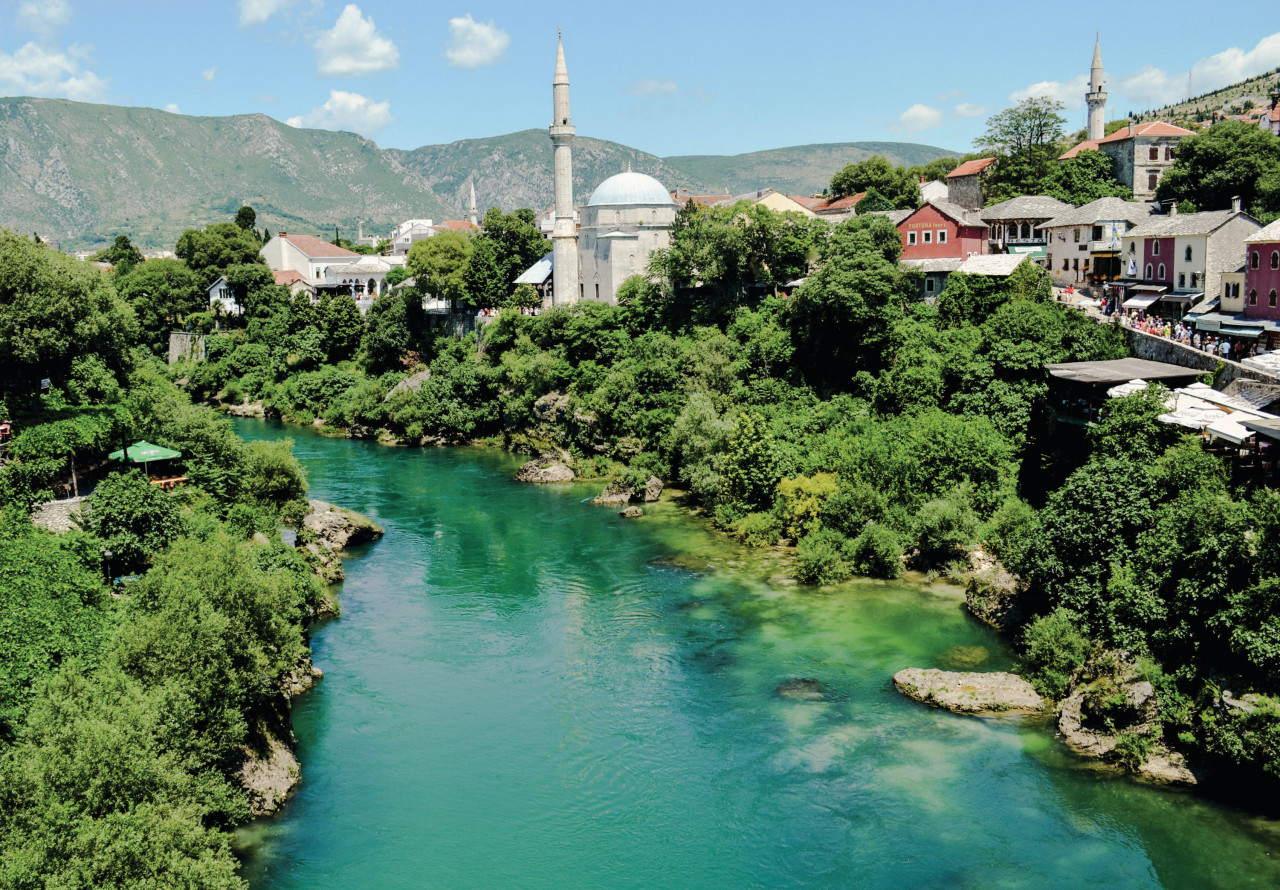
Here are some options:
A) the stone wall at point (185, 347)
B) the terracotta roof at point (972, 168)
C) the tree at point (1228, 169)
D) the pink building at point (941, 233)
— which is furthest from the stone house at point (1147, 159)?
the stone wall at point (185, 347)

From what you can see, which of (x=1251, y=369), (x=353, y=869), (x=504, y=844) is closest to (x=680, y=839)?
(x=504, y=844)

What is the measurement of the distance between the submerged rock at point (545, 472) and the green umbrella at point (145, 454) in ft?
65.2

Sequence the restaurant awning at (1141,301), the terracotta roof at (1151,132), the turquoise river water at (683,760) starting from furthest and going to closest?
the terracotta roof at (1151,132)
the restaurant awning at (1141,301)
the turquoise river water at (683,760)

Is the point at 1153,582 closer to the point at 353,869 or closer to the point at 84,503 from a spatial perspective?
the point at 353,869

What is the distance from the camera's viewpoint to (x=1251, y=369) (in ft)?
90.5

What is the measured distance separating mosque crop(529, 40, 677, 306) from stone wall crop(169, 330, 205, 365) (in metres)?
31.2

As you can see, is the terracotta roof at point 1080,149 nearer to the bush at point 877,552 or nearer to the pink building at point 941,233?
the pink building at point 941,233

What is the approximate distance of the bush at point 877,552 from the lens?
104ft

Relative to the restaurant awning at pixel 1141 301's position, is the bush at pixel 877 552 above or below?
below

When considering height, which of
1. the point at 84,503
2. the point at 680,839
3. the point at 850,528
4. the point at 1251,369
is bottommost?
the point at 680,839

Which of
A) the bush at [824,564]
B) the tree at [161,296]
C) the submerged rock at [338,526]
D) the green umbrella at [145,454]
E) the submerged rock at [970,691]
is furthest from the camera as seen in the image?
the tree at [161,296]

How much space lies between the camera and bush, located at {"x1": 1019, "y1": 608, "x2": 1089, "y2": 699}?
76.7 feet

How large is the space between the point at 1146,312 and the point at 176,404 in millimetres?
36008

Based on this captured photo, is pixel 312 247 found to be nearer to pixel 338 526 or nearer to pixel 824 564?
pixel 338 526
